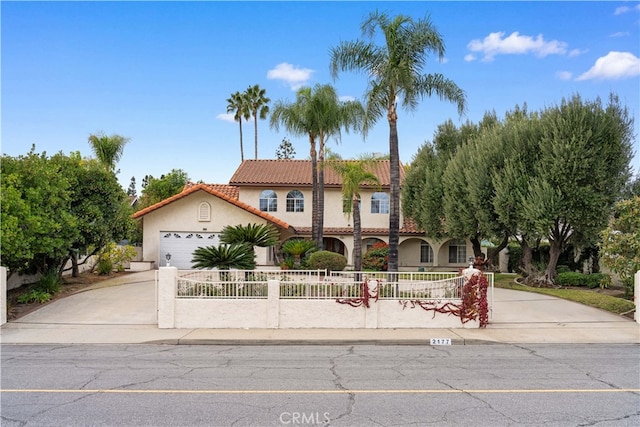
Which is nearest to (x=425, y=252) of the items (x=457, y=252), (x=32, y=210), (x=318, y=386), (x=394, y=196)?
(x=457, y=252)

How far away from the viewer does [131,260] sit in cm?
2814

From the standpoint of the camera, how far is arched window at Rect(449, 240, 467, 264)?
33250 millimetres

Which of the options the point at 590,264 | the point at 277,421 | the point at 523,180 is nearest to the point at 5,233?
the point at 277,421

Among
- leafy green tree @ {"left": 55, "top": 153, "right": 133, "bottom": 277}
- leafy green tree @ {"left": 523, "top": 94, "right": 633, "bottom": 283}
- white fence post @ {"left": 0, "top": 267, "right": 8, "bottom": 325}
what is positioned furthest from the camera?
leafy green tree @ {"left": 523, "top": 94, "right": 633, "bottom": 283}

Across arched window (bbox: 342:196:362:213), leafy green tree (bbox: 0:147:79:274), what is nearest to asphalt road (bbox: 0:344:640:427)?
leafy green tree (bbox: 0:147:79:274)

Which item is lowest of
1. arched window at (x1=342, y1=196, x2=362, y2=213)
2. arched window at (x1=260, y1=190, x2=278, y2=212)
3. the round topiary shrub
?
the round topiary shrub

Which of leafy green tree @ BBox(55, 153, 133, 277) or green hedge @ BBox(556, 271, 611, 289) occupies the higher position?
leafy green tree @ BBox(55, 153, 133, 277)

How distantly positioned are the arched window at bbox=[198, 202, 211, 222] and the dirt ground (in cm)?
504

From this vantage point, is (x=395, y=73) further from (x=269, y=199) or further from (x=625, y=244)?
(x=269, y=199)

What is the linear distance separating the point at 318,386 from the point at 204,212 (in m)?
21.5

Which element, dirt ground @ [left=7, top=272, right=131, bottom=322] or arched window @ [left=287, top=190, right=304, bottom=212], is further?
arched window @ [left=287, top=190, right=304, bottom=212]

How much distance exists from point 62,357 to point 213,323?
3787mm

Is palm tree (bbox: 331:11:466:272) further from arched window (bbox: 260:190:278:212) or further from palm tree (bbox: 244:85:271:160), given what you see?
palm tree (bbox: 244:85:271:160)

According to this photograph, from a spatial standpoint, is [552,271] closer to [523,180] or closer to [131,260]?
[523,180]
